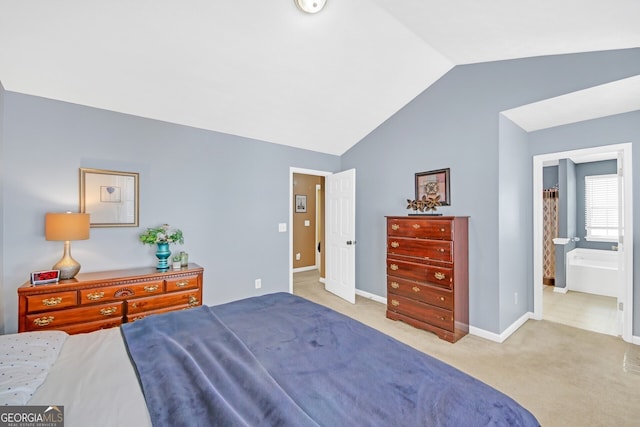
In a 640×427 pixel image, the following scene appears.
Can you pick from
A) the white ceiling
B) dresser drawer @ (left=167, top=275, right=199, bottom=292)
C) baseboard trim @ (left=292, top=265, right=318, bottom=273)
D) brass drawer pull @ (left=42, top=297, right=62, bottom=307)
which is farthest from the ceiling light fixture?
baseboard trim @ (left=292, top=265, right=318, bottom=273)

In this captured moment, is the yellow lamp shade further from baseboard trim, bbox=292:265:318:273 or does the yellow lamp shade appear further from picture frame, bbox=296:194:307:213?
baseboard trim, bbox=292:265:318:273

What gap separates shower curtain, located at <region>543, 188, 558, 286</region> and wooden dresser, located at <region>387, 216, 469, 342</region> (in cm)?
303

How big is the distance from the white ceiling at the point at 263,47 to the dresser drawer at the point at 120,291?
71.7 inches

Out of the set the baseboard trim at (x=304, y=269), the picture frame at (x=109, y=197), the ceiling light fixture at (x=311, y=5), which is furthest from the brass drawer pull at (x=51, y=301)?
the baseboard trim at (x=304, y=269)

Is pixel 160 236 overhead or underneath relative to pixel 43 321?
overhead

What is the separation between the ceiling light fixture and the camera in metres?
2.09

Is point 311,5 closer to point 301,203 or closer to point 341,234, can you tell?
point 341,234

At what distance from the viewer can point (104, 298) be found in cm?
237

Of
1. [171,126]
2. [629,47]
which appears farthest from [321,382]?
[629,47]

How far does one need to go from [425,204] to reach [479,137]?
0.95m

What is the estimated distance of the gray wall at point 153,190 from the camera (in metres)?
2.43

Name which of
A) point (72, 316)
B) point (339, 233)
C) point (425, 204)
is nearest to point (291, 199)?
point (339, 233)

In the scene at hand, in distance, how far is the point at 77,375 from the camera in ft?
3.55

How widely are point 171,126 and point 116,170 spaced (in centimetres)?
77
